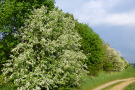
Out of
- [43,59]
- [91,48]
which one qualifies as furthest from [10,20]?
[91,48]

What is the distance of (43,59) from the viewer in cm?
1834

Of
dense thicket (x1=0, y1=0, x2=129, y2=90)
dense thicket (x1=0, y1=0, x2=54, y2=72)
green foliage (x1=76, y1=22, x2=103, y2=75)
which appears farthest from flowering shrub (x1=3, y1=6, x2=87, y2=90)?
green foliage (x1=76, y1=22, x2=103, y2=75)

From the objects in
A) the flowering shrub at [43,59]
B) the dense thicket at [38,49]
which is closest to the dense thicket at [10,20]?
the dense thicket at [38,49]

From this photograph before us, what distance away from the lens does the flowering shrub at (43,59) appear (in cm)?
1692

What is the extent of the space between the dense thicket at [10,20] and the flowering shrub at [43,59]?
288 cm

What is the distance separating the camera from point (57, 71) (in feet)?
58.7

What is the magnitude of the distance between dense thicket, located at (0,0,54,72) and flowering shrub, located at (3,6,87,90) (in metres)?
→ 2.88

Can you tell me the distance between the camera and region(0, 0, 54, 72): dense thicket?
21859mm

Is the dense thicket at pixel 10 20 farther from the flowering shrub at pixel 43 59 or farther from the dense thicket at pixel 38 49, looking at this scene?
the flowering shrub at pixel 43 59

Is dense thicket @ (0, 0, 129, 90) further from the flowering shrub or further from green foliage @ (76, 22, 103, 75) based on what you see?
green foliage @ (76, 22, 103, 75)

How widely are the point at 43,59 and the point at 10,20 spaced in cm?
840

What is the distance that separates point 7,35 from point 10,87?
25.6ft

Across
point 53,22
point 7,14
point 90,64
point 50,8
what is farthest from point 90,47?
point 7,14

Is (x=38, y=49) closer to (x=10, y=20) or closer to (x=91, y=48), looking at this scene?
(x=10, y=20)
